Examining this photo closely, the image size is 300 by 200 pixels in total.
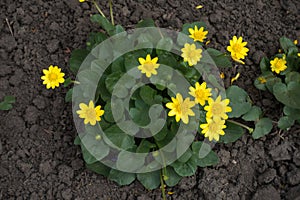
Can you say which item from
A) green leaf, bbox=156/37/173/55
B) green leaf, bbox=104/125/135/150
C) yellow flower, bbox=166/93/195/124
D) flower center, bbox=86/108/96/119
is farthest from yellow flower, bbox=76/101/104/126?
green leaf, bbox=156/37/173/55

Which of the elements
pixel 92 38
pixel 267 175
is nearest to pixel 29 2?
pixel 92 38

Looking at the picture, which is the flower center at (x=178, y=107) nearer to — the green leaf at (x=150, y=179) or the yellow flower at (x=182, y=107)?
the yellow flower at (x=182, y=107)

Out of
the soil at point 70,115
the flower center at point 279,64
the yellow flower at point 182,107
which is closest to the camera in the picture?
the yellow flower at point 182,107

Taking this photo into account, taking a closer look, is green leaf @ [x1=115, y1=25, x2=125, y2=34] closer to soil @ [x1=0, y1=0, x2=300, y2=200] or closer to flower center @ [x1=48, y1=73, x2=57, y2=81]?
soil @ [x1=0, y1=0, x2=300, y2=200]

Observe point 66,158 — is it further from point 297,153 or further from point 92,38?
point 297,153

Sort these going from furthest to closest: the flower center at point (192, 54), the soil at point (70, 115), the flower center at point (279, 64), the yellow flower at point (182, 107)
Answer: the flower center at point (279, 64), the soil at point (70, 115), the flower center at point (192, 54), the yellow flower at point (182, 107)

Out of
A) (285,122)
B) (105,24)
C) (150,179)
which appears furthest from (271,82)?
(105,24)

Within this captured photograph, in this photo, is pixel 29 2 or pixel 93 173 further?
pixel 29 2

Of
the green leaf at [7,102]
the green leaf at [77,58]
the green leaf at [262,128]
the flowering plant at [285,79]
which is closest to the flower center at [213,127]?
the green leaf at [262,128]
